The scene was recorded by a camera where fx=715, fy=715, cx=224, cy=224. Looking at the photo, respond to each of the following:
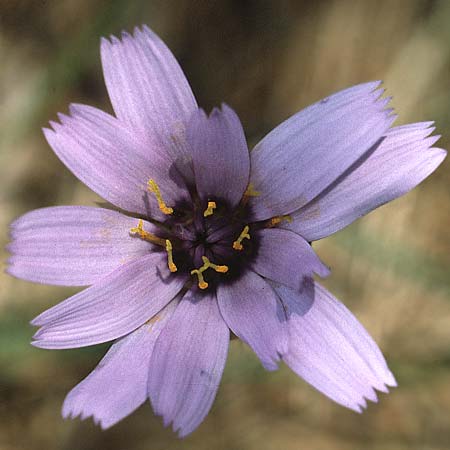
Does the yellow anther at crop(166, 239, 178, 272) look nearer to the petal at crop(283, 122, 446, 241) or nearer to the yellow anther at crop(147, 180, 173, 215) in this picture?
the yellow anther at crop(147, 180, 173, 215)

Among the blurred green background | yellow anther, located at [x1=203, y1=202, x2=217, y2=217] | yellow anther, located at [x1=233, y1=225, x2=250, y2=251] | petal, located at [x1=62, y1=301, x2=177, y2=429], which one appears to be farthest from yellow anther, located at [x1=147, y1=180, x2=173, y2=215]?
the blurred green background

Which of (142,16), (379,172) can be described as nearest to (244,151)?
(379,172)

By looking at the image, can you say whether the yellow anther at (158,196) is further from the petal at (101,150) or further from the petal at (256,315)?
the petal at (256,315)

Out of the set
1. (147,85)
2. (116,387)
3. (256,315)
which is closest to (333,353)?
(256,315)

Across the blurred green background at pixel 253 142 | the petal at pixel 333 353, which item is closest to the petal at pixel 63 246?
the petal at pixel 333 353

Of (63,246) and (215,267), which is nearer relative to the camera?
(63,246)

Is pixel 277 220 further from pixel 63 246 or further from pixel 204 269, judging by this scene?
pixel 63 246

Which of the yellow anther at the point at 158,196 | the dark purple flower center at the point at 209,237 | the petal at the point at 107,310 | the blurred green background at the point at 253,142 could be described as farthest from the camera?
the blurred green background at the point at 253,142
